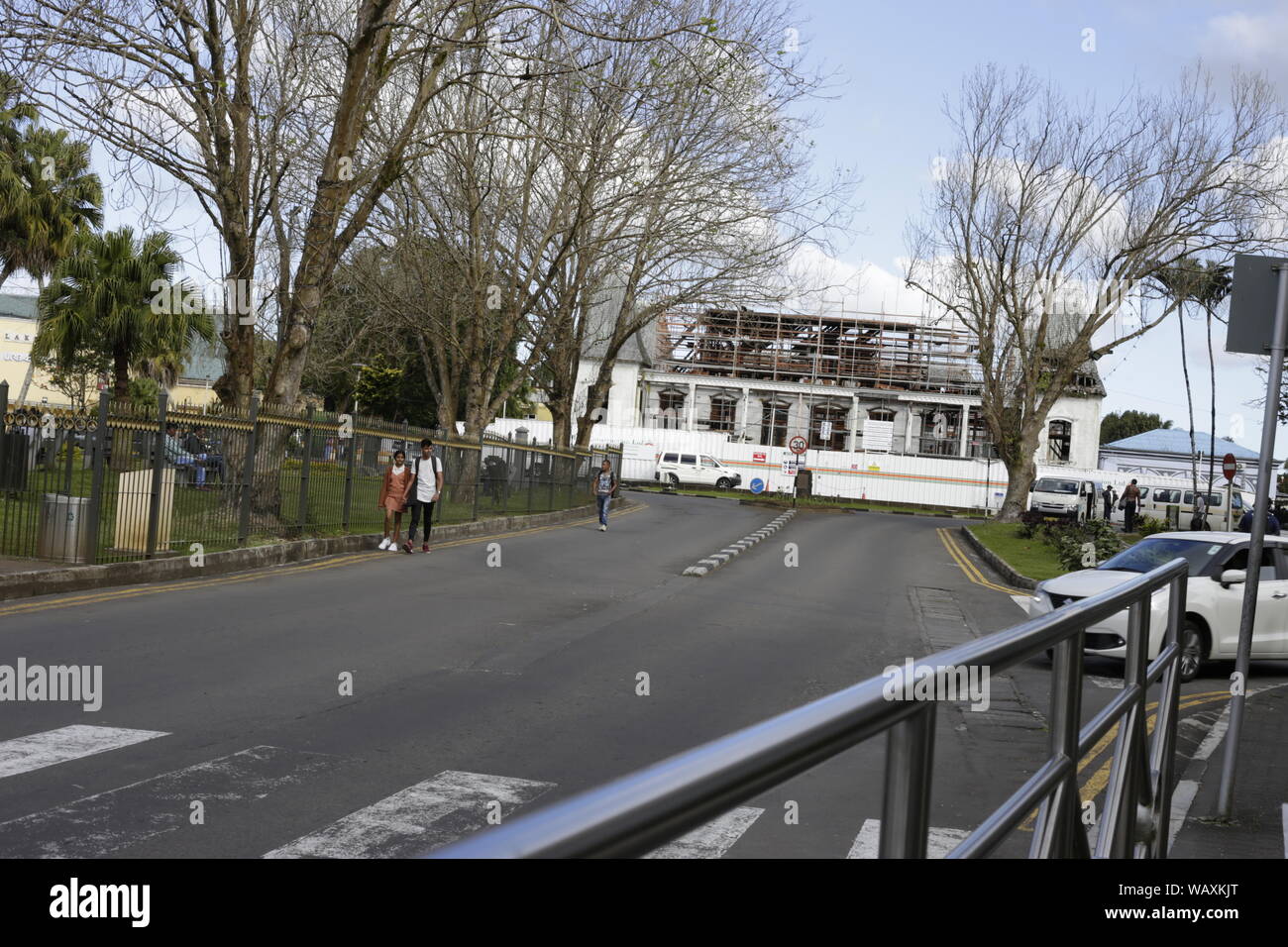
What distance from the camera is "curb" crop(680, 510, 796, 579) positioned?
→ 20781 mm

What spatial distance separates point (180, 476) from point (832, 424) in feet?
201

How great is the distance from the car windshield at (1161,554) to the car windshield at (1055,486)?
36224 mm

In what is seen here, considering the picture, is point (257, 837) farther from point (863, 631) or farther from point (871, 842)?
point (863, 631)

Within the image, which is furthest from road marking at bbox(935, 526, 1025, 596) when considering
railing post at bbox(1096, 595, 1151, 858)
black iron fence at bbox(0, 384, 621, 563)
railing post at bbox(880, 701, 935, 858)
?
railing post at bbox(880, 701, 935, 858)

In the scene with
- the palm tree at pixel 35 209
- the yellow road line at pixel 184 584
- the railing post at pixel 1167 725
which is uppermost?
the palm tree at pixel 35 209

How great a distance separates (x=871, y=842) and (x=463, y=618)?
11.8m

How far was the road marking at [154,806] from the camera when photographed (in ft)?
18.1

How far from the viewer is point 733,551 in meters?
24.9

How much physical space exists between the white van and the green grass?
22458 millimetres

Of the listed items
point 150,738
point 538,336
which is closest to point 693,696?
point 150,738

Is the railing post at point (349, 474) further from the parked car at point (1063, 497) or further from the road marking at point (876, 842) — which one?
the parked car at point (1063, 497)

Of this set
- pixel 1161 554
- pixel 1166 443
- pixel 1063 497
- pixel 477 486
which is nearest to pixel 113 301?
pixel 477 486

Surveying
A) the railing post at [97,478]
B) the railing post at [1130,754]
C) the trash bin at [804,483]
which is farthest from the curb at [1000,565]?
the trash bin at [804,483]

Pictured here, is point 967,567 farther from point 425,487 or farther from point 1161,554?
point 1161,554
